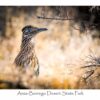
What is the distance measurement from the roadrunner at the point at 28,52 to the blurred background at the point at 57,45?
2cm

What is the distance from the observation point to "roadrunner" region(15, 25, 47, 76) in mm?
1157

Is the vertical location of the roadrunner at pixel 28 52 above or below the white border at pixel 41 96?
above

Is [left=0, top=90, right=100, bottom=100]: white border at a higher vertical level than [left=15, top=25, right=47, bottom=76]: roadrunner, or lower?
lower

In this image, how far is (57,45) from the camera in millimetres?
1165

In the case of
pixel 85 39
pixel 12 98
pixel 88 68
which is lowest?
pixel 12 98

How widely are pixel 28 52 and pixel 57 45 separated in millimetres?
122

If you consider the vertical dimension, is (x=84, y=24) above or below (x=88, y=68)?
above

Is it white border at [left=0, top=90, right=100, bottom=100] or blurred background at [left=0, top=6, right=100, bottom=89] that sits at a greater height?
blurred background at [left=0, top=6, right=100, bottom=89]

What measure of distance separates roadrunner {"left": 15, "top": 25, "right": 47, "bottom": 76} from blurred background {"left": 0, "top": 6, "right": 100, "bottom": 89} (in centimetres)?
2

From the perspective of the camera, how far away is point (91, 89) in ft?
3.74

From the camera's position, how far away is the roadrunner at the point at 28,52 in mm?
1157

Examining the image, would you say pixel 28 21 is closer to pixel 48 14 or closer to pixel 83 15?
pixel 48 14

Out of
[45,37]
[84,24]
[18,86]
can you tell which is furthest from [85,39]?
[18,86]

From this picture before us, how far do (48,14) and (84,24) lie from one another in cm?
15
